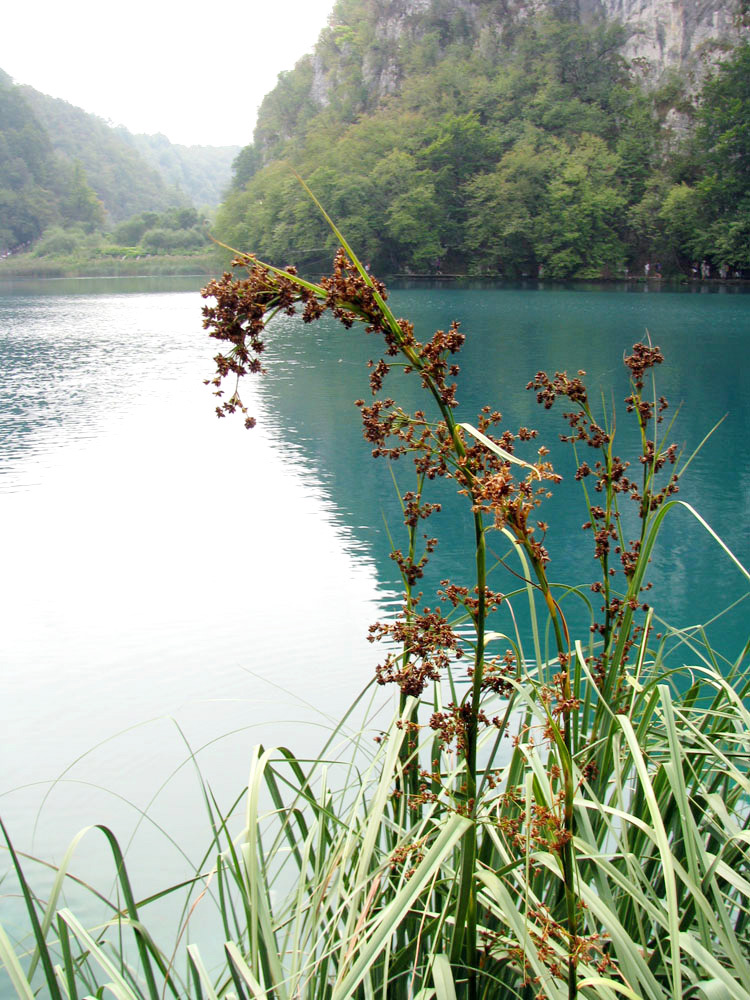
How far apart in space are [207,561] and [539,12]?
58408 millimetres

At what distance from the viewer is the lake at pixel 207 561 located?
13.1 feet

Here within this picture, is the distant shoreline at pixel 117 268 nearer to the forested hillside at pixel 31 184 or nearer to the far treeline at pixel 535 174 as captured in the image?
the far treeline at pixel 535 174

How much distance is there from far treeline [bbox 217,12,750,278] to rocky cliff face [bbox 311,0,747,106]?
116cm

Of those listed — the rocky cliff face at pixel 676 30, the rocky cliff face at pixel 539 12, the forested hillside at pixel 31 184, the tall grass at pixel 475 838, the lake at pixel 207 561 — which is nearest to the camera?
the tall grass at pixel 475 838

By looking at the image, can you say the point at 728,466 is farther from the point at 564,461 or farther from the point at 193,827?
the point at 193,827

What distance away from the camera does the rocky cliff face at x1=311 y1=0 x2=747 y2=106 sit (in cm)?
4347

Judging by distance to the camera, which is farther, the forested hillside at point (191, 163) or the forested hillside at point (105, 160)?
the forested hillside at point (191, 163)

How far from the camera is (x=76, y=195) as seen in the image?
96.0 metres

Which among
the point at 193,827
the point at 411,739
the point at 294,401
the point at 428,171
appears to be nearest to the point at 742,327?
the point at 294,401

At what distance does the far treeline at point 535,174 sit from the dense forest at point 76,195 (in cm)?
1259

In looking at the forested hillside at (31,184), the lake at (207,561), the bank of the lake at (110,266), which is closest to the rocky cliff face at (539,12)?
the bank of the lake at (110,266)

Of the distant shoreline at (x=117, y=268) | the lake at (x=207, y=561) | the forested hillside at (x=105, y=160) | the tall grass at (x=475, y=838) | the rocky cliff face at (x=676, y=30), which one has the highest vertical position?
the forested hillside at (x=105, y=160)

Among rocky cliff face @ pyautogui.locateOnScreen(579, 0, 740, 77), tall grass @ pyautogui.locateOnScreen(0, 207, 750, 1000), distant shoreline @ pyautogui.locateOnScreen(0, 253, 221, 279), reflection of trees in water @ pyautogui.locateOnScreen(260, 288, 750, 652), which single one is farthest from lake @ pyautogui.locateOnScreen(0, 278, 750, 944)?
distant shoreline @ pyautogui.locateOnScreen(0, 253, 221, 279)

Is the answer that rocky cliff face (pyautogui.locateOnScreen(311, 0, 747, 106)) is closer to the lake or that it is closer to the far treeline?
the far treeline
